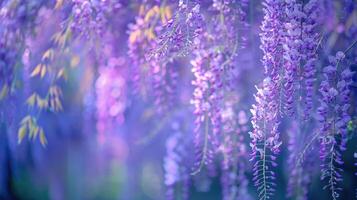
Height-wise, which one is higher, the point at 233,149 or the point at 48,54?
the point at 48,54

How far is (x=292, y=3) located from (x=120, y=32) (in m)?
0.93

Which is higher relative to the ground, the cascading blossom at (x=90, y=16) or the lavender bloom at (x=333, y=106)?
the cascading blossom at (x=90, y=16)

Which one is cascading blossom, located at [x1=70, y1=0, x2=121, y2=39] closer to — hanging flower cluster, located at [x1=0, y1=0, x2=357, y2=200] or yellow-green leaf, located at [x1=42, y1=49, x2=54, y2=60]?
hanging flower cluster, located at [x1=0, y1=0, x2=357, y2=200]

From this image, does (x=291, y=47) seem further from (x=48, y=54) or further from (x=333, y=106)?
(x=48, y=54)

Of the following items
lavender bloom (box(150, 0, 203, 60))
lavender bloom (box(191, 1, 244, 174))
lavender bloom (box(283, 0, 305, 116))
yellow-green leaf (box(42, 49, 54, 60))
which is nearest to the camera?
lavender bloom (box(283, 0, 305, 116))

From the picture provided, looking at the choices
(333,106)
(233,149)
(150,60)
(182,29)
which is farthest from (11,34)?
(333,106)

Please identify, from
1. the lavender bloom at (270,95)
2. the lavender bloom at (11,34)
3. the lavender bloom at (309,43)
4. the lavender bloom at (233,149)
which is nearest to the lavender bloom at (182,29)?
the lavender bloom at (270,95)

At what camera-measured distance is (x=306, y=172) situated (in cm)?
217

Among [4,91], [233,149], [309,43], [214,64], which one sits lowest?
[233,149]

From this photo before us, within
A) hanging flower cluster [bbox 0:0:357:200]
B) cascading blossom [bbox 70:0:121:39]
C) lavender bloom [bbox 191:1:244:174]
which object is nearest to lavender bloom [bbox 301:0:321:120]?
hanging flower cluster [bbox 0:0:357:200]

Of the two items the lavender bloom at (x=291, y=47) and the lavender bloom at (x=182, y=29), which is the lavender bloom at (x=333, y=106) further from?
the lavender bloom at (x=182, y=29)

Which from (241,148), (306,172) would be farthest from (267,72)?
(306,172)

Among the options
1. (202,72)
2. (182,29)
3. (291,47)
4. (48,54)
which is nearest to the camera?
(291,47)

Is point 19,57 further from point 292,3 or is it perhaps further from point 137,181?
point 137,181
